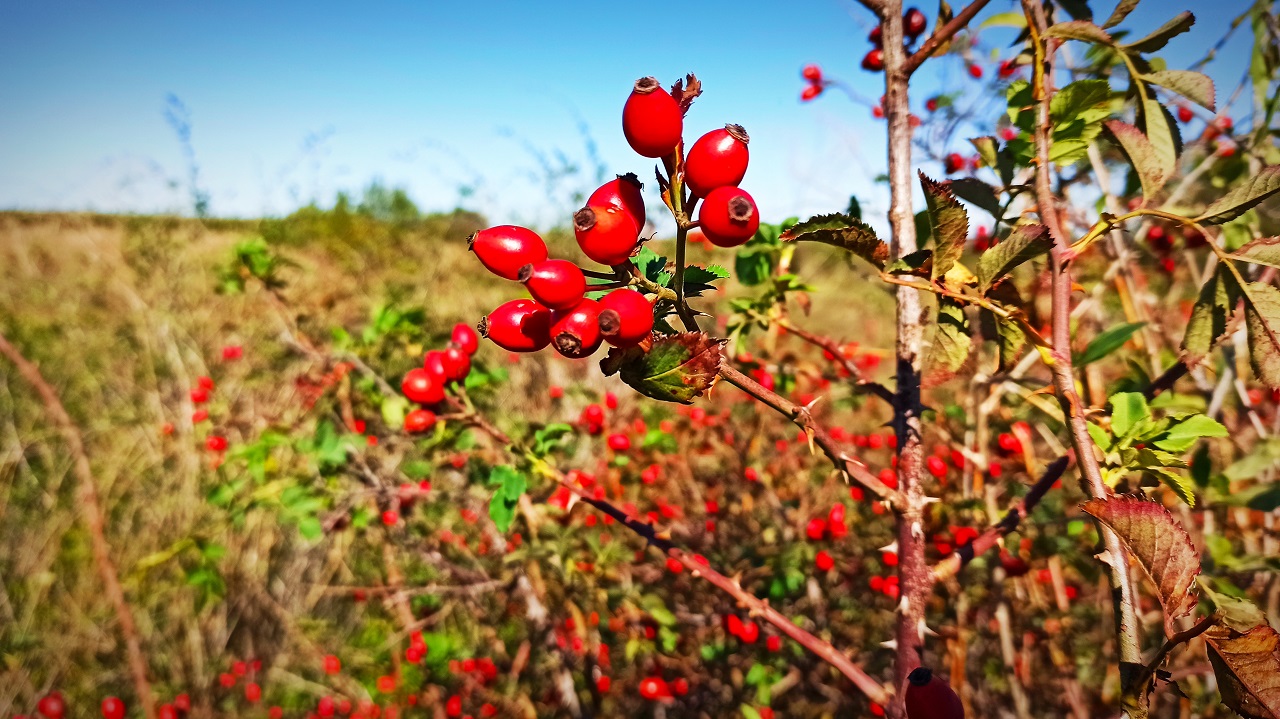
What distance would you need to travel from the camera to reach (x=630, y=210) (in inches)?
26.7

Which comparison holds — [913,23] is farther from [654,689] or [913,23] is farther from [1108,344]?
[654,689]

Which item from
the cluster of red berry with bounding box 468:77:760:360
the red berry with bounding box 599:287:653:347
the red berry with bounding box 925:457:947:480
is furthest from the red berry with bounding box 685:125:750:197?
the red berry with bounding box 925:457:947:480

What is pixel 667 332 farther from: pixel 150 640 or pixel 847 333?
pixel 847 333

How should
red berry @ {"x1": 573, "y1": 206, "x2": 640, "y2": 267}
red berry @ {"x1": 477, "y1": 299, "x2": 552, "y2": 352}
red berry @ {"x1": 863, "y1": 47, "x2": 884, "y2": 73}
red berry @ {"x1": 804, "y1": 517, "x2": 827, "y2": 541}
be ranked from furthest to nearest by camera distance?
1. red berry @ {"x1": 804, "y1": 517, "x2": 827, "y2": 541}
2. red berry @ {"x1": 863, "y1": 47, "x2": 884, "y2": 73}
3. red berry @ {"x1": 477, "y1": 299, "x2": 552, "y2": 352}
4. red berry @ {"x1": 573, "y1": 206, "x2": 640, "y2": 267}

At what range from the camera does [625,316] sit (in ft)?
1.88

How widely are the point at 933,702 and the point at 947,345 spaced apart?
407mm

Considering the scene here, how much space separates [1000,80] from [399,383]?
2.32 meters

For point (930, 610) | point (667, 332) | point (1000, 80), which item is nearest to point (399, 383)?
point (667, 332)

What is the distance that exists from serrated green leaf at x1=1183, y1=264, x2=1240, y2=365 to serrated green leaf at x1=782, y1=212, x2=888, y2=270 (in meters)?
0.45

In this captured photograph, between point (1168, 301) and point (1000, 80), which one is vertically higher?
point (1000, 80)

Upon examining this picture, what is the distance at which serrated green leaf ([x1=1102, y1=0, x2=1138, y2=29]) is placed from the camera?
2.80 feet

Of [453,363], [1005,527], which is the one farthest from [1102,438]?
[453,363]

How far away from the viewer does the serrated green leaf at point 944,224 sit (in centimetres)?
66

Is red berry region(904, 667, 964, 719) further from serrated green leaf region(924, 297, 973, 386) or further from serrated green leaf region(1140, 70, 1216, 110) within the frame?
serrated green leaf region(1140, 70, 1216, 110)
